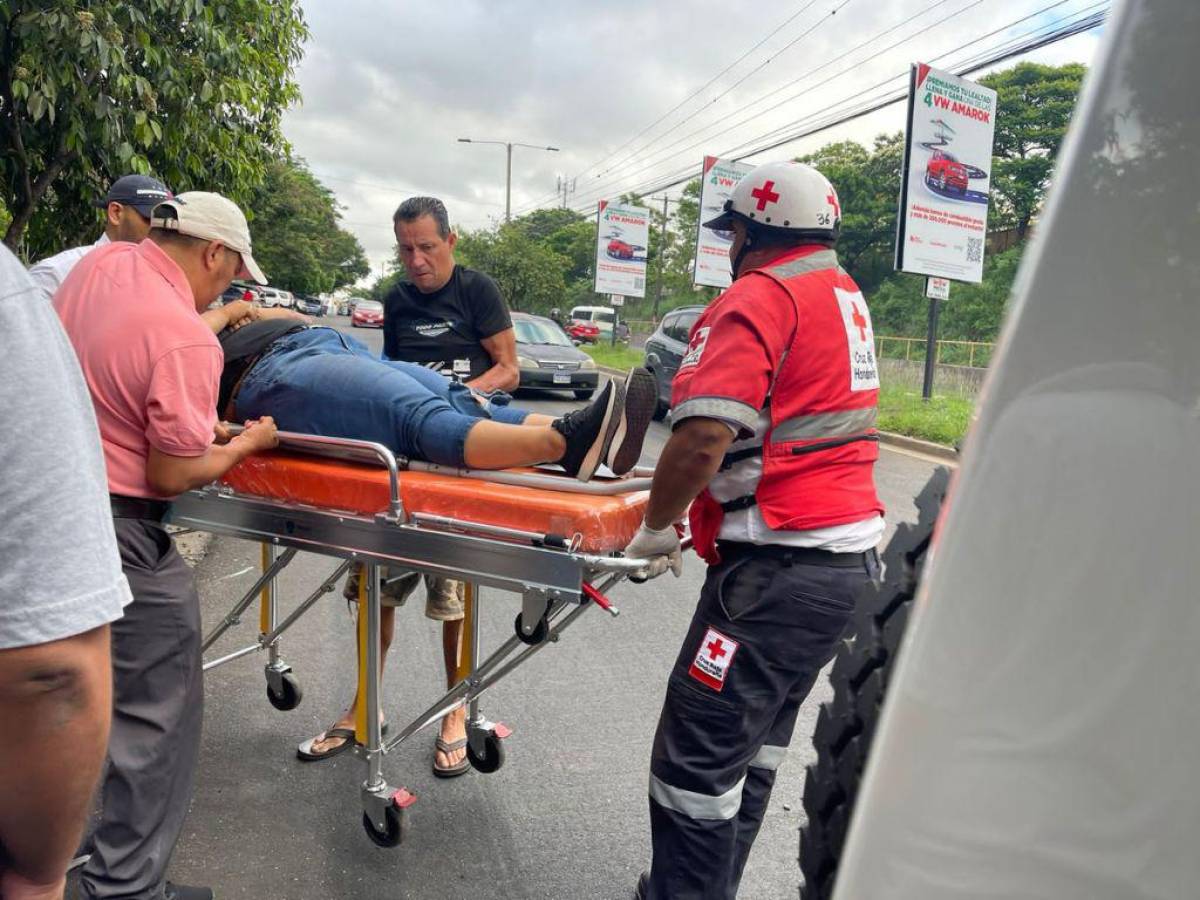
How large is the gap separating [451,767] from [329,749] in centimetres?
48

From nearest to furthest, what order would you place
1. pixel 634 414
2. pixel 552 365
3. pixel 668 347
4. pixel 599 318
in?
1. pixel 634 414
2. pixel 668 347
3. pixel 552 365
4. pixel 599 318

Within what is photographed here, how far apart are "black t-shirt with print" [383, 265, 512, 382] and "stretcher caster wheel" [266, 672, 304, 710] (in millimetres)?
1406

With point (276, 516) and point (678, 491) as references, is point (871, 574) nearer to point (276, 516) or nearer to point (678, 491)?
point (678, 491)

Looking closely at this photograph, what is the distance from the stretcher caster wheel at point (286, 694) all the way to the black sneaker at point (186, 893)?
3.79 feet

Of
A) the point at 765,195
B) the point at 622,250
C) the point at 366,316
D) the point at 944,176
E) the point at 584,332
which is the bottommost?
the point at 765,195

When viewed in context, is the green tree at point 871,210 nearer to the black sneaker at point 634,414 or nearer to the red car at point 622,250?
the red car at point 622,250

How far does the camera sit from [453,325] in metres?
3.88

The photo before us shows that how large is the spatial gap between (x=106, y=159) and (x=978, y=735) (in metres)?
5.94

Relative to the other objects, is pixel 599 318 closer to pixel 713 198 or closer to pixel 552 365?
pixel 713 198

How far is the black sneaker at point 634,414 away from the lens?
8.64ft

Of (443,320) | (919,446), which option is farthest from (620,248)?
(443,320)

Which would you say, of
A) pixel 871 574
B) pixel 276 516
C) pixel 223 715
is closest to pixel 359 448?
pixel 276 516

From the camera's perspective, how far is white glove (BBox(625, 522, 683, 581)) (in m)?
2.25

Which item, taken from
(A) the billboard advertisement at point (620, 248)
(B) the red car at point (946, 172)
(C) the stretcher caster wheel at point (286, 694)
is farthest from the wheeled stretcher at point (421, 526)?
(A) the billboard advertisement at point (620, 248)
